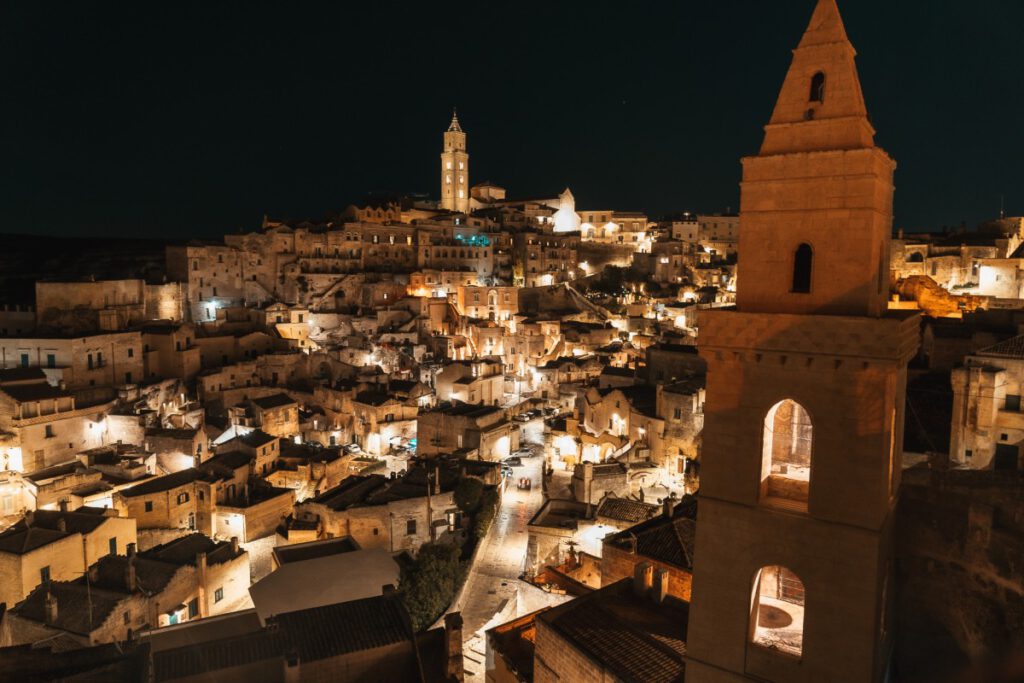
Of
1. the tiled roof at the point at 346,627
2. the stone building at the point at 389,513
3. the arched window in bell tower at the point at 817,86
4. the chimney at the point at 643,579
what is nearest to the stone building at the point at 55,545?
the stone building at the point at 389,513

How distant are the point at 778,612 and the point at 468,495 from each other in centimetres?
1620

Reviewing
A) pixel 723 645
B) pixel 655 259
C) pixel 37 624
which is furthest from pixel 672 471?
pixel 655 259

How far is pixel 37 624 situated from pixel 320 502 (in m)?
9.14

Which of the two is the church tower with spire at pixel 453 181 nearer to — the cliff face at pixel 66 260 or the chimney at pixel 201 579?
the cliff face at pixel 66 260

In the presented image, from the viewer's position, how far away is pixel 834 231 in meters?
6.81

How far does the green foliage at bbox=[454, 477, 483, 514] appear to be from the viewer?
78.2ft

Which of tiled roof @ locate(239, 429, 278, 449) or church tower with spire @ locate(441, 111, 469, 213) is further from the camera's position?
church tower with spire @ locate(441, 111, 469, 213)

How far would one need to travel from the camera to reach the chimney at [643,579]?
39.1ft

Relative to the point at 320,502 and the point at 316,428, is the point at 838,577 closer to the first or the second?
the point at 320,502

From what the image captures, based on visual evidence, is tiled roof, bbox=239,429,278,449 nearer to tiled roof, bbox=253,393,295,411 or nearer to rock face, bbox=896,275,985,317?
tiled roof, bbox=253,393,295,411

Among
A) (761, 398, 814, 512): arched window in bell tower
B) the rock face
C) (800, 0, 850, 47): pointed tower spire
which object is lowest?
(761, 398, 814, 512): arched window in bell tower

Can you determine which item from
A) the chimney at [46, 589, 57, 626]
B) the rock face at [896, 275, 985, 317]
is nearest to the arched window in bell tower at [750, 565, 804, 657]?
the chimney at [46, 589, 57, 626]

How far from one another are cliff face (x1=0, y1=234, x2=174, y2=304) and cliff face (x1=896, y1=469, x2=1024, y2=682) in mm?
61908

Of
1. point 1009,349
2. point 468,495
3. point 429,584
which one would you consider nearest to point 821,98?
point 1009,349
